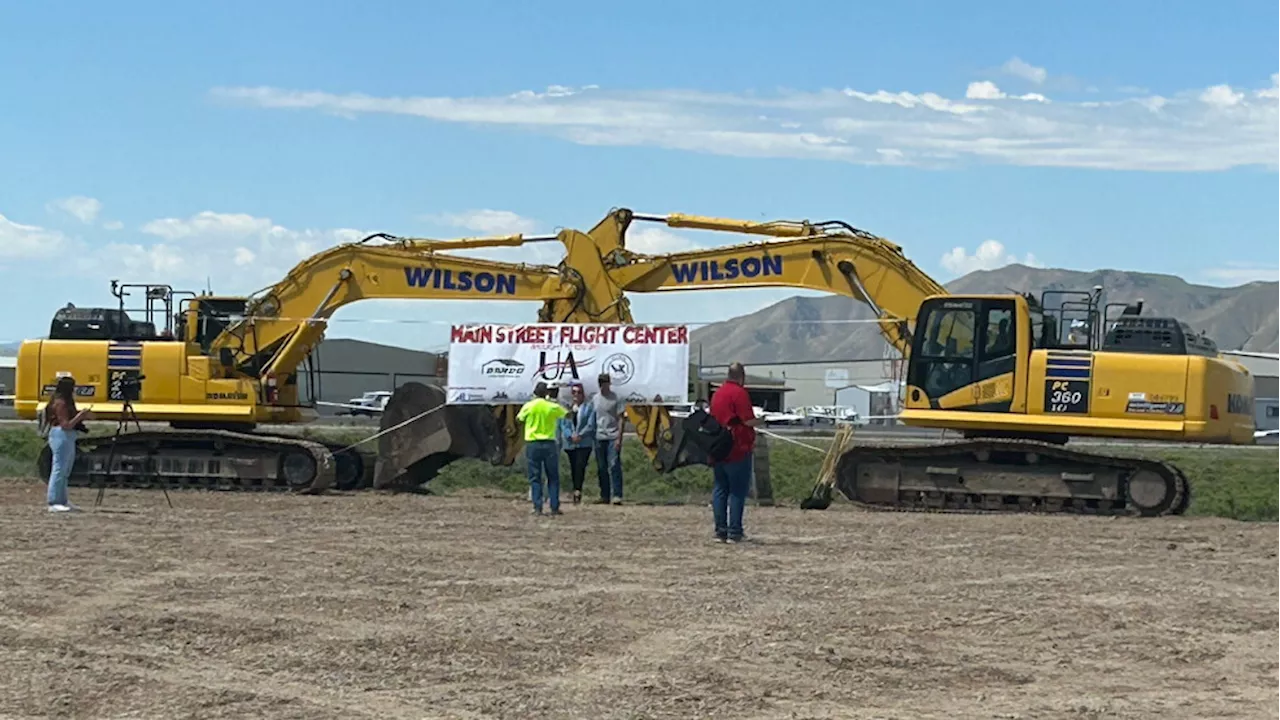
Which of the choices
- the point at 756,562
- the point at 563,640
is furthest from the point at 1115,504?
the point at 563,640

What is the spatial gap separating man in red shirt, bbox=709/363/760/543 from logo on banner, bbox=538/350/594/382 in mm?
7853

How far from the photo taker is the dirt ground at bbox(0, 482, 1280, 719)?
9.77m

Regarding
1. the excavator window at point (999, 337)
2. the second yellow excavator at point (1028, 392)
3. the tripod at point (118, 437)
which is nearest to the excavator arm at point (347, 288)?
the tripod at point (118, 437)

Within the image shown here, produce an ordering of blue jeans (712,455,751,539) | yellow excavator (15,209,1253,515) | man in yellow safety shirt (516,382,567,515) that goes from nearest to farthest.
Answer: blue jeans (712,455,751,539)
man in yellow safety shirt (516,382,567,515)
yellow excavator (15,209,1253,515)

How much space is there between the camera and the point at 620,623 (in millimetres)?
12250

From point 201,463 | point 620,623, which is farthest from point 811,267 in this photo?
point 620,623

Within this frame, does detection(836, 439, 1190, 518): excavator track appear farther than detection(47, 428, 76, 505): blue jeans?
Yes

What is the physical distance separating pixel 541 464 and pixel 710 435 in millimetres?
4689

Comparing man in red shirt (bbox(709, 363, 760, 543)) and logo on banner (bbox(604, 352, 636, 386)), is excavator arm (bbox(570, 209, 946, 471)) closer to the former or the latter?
logo on banner (bbox(604, 352, 636, 386))

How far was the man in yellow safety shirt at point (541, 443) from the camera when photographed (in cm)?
2156

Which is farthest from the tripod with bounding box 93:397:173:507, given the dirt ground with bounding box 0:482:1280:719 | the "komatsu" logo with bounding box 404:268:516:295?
the dirt ground with bounding box 0:482:1280:719

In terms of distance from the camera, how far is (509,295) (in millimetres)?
26578

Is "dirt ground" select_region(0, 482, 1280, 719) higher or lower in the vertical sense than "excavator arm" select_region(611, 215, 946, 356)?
lower

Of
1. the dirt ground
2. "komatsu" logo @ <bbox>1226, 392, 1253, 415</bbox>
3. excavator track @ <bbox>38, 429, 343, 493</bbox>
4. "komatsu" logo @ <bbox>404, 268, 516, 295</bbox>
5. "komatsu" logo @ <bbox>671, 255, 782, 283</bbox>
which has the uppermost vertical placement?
"komatsu" logo @ <bbox>671, 255, 782, 283</bbox>
